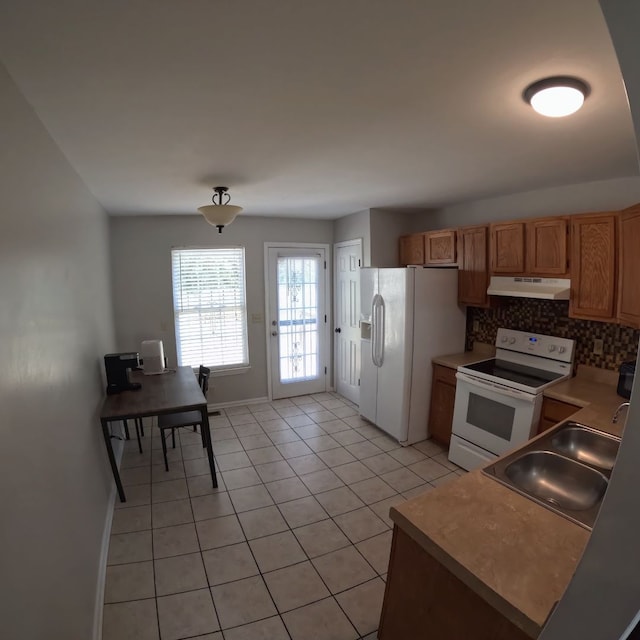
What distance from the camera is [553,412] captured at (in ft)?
8.35

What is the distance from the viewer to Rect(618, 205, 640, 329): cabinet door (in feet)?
6.64

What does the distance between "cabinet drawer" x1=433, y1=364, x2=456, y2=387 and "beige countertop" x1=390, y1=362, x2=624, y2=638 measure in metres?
1.82

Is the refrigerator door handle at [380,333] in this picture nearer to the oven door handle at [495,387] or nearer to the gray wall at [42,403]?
the oven door handle at [495,387]

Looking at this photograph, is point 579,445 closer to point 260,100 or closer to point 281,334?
point 260,100

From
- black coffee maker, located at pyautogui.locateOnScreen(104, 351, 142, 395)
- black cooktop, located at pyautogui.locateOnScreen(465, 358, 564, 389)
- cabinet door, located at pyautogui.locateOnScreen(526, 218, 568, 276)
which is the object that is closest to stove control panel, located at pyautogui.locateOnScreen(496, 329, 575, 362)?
black cooktop, located at pyautogui.locateOnScreen(465, 358, 564, 389)

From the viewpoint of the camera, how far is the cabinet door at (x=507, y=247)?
2949 mm

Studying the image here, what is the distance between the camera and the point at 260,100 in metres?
1.46

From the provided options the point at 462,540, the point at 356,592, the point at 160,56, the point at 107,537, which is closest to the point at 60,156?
the point at 160,56

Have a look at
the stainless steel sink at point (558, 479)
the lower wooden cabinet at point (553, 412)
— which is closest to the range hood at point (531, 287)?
the lower wooden cabinet at point (553, 412)

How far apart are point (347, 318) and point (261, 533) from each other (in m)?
2.80

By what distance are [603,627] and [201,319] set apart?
4.41 meters

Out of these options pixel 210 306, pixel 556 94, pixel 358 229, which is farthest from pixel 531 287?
pixel 210 306

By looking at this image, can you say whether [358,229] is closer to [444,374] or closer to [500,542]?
[444,374]

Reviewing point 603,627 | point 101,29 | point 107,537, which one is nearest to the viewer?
point 603,627
